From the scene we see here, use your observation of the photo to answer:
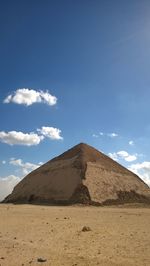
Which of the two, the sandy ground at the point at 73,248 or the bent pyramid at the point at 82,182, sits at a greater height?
the bent pyramid at the point at 82,182

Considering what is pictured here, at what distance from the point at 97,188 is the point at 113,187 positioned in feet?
9.39

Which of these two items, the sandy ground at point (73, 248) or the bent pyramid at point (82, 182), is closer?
the sandy ground at point (73, 248)

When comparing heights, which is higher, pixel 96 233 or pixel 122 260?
pixel 96 233

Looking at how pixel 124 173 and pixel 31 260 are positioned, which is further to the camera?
pixel 124 173

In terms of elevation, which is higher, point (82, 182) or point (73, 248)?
point (82, 182)

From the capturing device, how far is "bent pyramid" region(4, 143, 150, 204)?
46000mm

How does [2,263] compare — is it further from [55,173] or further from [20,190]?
[20,190]

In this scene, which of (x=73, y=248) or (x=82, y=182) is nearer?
(x=73, y=248)

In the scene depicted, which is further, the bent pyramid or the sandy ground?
the bent pyramid

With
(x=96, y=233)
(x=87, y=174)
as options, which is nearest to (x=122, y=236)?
(x=96, y=233)

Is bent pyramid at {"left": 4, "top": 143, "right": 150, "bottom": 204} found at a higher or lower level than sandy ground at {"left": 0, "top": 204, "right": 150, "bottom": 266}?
higher

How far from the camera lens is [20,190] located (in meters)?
56.9

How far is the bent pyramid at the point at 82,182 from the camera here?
46.0 metres

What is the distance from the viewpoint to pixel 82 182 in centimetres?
4719
